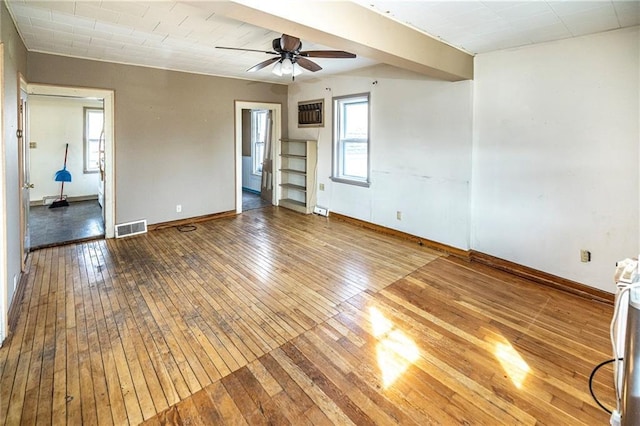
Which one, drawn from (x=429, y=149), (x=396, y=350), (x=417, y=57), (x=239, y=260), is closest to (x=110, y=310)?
(x=239, y=260)

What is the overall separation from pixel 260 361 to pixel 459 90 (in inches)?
147

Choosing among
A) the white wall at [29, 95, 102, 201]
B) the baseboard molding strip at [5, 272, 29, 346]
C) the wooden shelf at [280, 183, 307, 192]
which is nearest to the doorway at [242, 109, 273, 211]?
the wooden shelf at [280, 183, 307, 192]

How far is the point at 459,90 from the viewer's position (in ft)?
13.5

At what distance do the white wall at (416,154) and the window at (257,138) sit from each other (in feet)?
10.1

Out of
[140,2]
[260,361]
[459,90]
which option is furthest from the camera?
[459,90]

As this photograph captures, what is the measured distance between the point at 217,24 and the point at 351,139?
305 cm

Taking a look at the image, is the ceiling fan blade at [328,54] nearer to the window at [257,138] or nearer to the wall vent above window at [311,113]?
the wall vent above window at [311,113]

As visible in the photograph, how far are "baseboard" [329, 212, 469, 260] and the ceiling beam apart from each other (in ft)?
7.06

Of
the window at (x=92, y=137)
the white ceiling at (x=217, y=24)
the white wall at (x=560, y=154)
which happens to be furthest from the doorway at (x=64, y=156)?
the white wall at (x=560, y=154)

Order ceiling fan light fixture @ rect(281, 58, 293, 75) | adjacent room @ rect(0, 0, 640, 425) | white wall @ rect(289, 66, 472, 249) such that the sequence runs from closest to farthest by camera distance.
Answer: adjacent room @ rect(0, 0, 640, 425)
ceiling fan light fixture @ rect(281, 58, 293, 75)
white wall @ rect(289, 66, 472, 249)

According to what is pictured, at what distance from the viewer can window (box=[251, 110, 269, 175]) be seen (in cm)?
857

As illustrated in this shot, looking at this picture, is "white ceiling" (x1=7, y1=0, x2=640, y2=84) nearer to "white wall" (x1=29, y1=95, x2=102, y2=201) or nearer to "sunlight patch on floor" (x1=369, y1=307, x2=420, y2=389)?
"sunlight patch on floor" (x1=369, y1=307, x2=420, y2=389)

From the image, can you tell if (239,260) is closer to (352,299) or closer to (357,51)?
(352,299)

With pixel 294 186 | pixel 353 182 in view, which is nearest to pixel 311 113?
pixel 294 186
